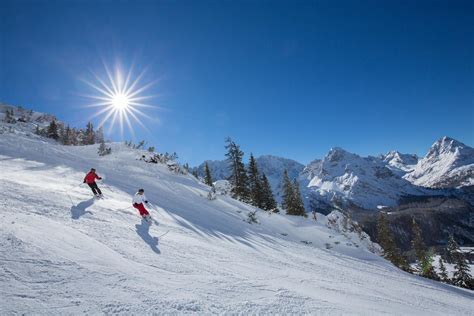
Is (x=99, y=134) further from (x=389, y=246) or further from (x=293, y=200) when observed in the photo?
(x=389, y=246)

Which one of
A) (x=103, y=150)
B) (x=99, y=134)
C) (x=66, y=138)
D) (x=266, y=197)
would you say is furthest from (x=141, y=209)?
(x=99, y=134)

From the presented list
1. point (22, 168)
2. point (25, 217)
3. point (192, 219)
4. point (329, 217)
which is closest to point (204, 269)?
point (25, 217)

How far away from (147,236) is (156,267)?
2.62 metres

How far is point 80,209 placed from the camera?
10.4m

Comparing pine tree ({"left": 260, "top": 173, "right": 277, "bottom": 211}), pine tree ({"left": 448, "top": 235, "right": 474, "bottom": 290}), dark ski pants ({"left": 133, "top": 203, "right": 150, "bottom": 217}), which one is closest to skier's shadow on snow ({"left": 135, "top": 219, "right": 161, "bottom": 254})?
dark ski pants ({"left": 133, "top": 203, "right": 150, "bottom": 217})

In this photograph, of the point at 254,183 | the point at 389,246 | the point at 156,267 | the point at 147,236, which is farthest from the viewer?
the point at 254,183

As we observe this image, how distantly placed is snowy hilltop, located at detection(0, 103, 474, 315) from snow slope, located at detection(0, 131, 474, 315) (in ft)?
0.09

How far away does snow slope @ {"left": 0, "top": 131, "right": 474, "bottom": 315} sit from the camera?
16.7 ft

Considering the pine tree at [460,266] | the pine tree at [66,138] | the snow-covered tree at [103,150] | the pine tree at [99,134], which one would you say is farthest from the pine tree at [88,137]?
the pine tree at [460,266]

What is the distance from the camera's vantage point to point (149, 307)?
5000 millimetres

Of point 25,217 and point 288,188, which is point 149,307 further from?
point 288,188

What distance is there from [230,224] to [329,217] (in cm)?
1323

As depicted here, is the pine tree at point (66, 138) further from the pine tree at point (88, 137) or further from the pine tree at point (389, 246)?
the pine tree at point (389, 246)

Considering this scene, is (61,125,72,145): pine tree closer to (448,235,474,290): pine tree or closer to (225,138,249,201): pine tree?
(225,138,249,201): pine tree
